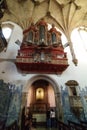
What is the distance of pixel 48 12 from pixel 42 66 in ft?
22.2

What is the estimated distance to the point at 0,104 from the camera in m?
7.06

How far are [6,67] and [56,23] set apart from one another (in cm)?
674

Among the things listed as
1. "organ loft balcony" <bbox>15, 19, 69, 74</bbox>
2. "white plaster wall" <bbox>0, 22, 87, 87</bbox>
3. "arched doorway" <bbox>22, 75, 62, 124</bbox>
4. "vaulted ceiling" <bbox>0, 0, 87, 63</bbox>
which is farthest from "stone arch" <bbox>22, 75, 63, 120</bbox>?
"vaulted ceiling" <bbox>0, 0, 87, 63</bbox>

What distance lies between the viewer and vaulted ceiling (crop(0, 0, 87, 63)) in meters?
11.6

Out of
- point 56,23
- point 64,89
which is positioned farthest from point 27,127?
point 56,23

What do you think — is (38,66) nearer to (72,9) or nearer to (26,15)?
(26,15)

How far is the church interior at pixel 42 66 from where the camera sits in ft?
23.8

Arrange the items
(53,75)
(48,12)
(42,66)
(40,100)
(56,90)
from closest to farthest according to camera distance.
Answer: (56,90)
(42,66)
(53,75)
(40,100)
(48,12)

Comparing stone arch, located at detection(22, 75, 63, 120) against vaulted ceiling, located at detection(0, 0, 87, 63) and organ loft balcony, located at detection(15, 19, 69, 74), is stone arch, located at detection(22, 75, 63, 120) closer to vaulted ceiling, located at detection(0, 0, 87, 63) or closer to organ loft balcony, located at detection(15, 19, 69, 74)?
organ loft balcony, located at detection(15, 19, 69, 74)

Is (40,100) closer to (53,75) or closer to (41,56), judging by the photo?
(53,75)

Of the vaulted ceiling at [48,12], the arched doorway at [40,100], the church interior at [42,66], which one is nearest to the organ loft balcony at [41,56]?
the church interior at [42,66]

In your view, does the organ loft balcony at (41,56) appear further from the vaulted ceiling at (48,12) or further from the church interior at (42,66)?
the vaulted ceiling at (48,12)

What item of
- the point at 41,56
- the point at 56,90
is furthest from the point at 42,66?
the point at 56,90

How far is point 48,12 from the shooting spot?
40.7ft
